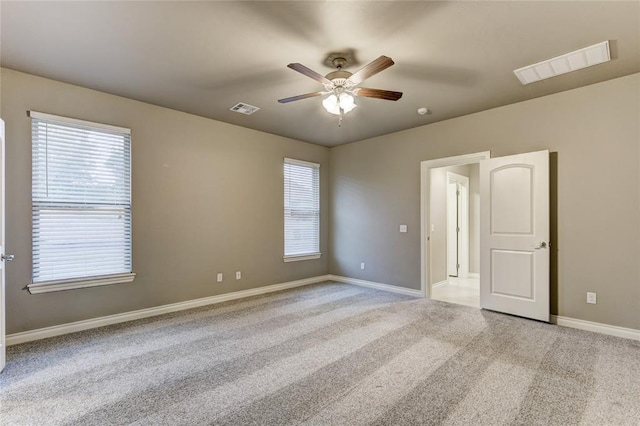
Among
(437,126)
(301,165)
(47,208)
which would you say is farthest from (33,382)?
(437,126)

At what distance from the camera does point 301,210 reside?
5.83 metres

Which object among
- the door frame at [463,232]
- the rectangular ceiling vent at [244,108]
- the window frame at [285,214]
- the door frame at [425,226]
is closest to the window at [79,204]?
the rectangular ceiling vent at [244,108]

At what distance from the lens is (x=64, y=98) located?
3.35m

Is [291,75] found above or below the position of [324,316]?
above

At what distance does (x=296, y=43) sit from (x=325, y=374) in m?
2.72

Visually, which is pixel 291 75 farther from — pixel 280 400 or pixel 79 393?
pixel 79 393

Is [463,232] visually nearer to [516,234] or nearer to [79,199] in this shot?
[516,234]

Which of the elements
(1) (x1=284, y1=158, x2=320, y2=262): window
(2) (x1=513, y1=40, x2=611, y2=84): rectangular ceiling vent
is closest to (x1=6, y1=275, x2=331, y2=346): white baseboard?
(1) (x1=284, y1=158, x2=320, y2=262): window

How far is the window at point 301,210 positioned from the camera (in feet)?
18.4

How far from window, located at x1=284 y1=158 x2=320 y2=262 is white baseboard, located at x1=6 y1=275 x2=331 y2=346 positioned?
0.69 metres

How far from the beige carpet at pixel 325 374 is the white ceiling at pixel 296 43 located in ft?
8.84

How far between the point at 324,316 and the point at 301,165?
2.94m

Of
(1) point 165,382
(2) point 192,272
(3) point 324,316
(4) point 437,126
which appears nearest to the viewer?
(1) point 165,382

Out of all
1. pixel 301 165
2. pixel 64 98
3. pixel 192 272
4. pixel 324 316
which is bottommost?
pixel 324 316
